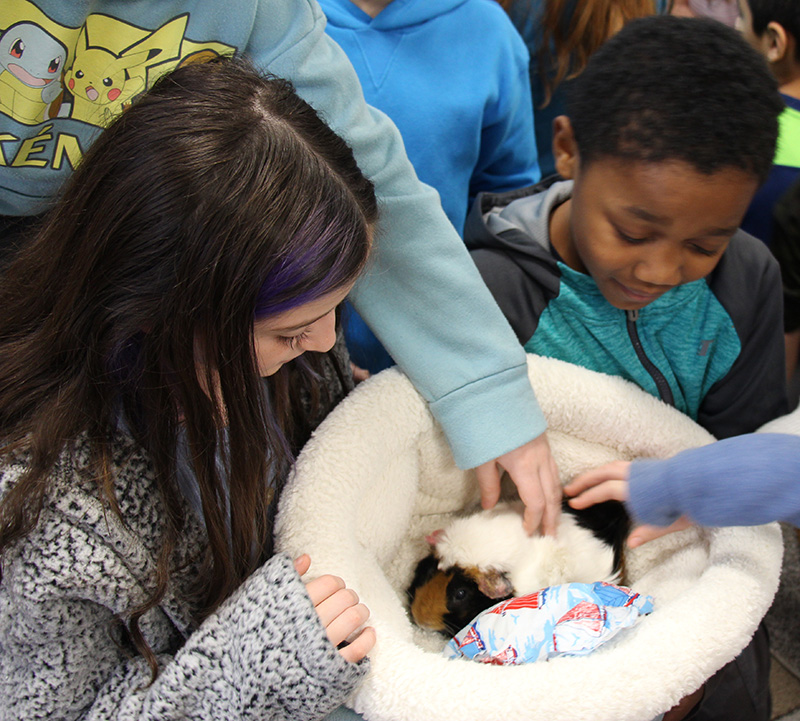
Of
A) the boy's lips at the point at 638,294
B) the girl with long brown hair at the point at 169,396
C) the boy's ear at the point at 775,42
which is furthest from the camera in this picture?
the boy's ear at the point at 775,42

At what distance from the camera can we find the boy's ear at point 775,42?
1437 millimetres

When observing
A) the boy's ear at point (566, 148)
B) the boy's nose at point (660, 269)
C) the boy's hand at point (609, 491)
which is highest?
the boy's ear at point (566, 148)

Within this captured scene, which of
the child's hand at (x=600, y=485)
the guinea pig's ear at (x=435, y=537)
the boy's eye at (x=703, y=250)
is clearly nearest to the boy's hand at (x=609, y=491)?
the child's hand at (x=600, y=485)

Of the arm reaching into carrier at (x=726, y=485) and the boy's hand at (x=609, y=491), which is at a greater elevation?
the arm reaching into carrier at (x=726, y=485)

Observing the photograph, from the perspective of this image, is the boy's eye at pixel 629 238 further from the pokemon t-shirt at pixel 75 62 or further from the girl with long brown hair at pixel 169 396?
the pokemon t-shirt at pixel 75 62

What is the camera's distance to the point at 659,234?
932 mm

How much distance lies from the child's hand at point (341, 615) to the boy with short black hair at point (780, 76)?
1.06 meters

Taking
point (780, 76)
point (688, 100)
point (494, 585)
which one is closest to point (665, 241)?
point (688, 100)

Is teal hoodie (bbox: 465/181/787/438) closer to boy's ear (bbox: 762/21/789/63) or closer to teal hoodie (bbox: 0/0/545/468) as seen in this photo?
teal hoodie (bbox: 0/0/545/468)

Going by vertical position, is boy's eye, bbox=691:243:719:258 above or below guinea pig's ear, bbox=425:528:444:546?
above

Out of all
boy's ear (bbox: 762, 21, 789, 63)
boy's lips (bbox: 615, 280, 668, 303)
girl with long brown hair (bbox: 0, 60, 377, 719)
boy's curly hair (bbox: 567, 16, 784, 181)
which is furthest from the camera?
boy's ear (bbox: 762, 21, 789, 63)

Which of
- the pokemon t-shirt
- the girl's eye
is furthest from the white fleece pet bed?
the pokemon t-shirt

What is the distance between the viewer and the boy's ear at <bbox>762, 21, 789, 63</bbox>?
Answer: 4.71 feet

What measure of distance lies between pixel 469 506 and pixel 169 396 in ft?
2.20
